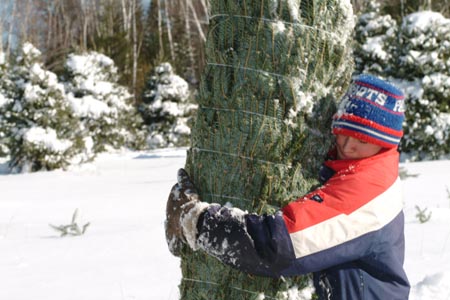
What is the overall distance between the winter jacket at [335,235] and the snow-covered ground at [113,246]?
1.71 metres

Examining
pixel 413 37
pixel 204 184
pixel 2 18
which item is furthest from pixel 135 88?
pixel 204 184

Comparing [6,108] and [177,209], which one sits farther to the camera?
[6,108]

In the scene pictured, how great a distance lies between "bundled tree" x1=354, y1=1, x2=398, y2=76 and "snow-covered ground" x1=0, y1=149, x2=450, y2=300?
386 centimetres

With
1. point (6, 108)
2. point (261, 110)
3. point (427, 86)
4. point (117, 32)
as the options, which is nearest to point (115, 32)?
point (117, 32)

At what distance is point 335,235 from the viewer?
1.48 metres

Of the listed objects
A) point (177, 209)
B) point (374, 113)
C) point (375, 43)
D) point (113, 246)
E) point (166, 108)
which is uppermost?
point (374, 113)

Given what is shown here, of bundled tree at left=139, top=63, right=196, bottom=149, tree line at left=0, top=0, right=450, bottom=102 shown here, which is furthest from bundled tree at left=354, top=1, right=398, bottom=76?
tree line at left=0, top=0, right=450, bottom=102

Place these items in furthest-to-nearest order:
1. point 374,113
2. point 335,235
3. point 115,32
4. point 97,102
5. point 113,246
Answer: point 115,32 < point 97,102 < point 113,246 < point 374,113 < point 335,235

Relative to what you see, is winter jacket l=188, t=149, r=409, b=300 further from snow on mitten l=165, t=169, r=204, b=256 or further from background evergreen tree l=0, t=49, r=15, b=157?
background evergreen tree l=0, t=49, r=15, b=157

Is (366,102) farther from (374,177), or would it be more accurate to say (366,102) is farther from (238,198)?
(238,198)

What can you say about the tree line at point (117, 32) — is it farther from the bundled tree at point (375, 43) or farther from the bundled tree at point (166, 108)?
the bundled tree at point (375, 43)

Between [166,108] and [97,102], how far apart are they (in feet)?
11.3

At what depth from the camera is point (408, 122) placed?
10.5m

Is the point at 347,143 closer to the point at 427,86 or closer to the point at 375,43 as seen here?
the point at 427,86
